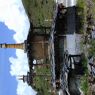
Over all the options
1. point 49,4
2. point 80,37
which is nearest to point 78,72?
point 80,37

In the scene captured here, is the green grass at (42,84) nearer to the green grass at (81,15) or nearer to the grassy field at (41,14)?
the grassy field at (41,14)

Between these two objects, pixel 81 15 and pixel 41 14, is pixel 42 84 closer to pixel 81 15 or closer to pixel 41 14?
pixel 41 14

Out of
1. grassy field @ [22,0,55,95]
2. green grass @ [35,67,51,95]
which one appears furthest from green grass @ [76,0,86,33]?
green grass @ [35,67,51,95]

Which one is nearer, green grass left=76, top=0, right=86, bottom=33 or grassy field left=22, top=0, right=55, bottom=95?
green grass left=76, top=0, right=86, bottom=33

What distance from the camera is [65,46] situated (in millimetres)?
31016

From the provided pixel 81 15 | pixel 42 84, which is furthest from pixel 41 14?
pixel 81 15

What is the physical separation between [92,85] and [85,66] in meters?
2.27

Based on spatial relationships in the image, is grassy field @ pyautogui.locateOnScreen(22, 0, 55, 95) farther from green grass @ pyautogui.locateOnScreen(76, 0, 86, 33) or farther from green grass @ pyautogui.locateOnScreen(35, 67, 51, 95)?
green grass @ pyautogui.locateOnScreen(76, 0, 86, 33)

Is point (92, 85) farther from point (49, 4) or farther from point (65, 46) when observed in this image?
point (49, 4)

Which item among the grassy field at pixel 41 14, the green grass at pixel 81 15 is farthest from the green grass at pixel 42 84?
the green grass at pixel 81 15

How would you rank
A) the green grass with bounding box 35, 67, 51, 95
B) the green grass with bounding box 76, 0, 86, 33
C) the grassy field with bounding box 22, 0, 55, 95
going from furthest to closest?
the green grass with bounding box 35, 67, 51, 95 → the grassy field with bounding box 22, 0, 55, 95 → the green grass with bounding box 76, 0, 86, 33

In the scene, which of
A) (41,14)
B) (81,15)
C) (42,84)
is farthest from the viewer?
(42,84)

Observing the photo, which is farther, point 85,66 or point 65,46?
point 65,46

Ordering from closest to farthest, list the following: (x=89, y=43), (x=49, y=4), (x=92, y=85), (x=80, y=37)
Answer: (x=92, y=85) → (x=89, y=43) → (x=80, y=37) → (x=49, y=4)
